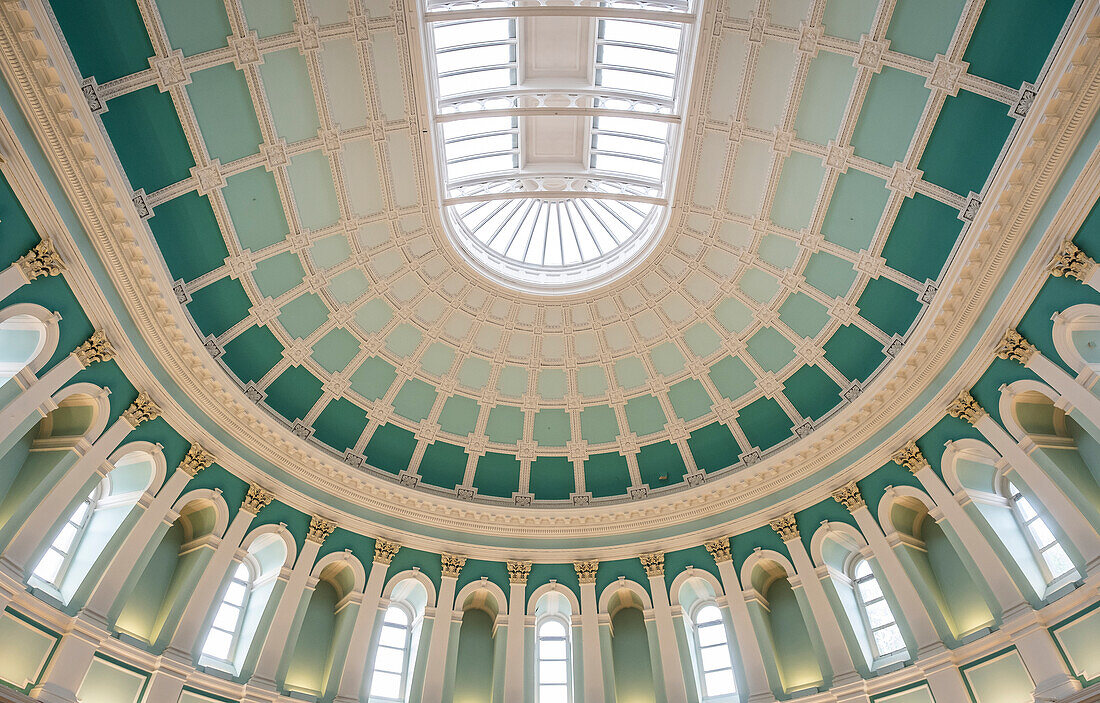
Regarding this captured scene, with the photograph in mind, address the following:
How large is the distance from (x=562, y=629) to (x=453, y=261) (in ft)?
42.6

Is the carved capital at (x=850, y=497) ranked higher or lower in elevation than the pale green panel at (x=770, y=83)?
lower

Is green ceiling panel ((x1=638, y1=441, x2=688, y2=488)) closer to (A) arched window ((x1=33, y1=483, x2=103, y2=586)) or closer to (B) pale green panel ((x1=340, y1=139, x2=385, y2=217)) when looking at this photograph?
(B) pale green panel ((x1=340, y1=139, x2=385, y2=217))

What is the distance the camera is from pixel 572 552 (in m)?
24.5

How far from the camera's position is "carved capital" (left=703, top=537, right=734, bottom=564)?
2262 cm

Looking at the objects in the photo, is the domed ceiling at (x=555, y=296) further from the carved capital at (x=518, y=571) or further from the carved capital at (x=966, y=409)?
the carved capital at (x=518, y=571)

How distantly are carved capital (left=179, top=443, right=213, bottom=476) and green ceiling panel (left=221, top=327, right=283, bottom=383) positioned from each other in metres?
2.73

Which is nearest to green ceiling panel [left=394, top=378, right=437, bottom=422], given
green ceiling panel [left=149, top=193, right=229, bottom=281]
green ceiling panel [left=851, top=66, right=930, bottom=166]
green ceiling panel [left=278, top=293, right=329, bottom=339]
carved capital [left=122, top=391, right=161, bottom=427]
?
green ceiling panel [left=278, top=293, right=329, bottom=339]

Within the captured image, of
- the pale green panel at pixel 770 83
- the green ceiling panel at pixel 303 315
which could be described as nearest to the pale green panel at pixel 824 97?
the pale green panel at pixel 770 83

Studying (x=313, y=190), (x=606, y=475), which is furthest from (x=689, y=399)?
(x=313, y=190)

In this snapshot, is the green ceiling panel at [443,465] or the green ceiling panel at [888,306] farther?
the green ceiling panel at [443,465]

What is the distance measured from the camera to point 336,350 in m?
Answer: 24.0

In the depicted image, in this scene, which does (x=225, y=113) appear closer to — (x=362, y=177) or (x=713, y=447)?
(x=362, y=177)

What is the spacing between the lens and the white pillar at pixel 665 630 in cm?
2033

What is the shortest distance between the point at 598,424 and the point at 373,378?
850 cm
